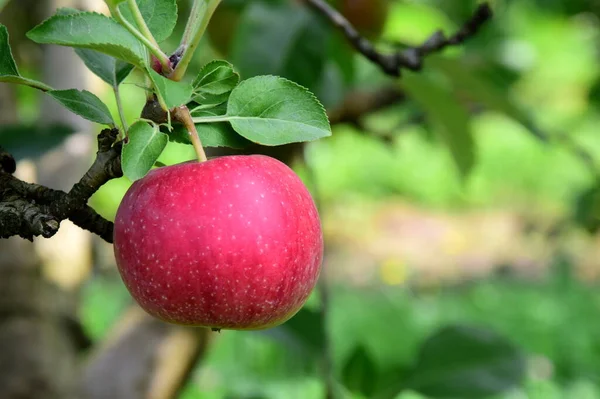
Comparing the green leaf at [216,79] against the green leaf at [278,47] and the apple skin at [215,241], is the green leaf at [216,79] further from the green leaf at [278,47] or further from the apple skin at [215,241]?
the green leaf at [278,47]

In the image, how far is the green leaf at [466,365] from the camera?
3.67 ft

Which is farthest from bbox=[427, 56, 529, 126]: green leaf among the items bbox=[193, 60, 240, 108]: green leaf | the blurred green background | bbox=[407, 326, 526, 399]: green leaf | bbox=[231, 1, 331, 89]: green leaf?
bbox=[193, 60, 240, 108]: green leaf

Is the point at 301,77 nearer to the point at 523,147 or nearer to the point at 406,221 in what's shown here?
the point at 406,221

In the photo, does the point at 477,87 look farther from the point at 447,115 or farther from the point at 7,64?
the point at 7,64

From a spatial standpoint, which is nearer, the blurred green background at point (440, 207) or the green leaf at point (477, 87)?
the green leaf at point (477, 87)

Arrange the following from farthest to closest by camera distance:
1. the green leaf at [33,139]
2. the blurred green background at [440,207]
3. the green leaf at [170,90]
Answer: the blurred green background at [440,207]
the green leaf at [33,139]
the green leaf at [170,90]

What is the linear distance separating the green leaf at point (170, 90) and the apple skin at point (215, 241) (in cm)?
7

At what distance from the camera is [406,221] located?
6164 mm

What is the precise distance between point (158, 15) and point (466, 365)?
80 centimetres

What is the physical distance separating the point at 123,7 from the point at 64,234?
1104mm

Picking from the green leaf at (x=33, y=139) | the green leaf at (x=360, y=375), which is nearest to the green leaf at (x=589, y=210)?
the green leaf at (x=360, y=375)

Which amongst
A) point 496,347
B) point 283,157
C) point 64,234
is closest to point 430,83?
point 283,157

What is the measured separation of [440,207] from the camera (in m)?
6.42

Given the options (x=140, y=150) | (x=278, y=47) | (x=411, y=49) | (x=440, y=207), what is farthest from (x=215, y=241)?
(x=440, y=207)
